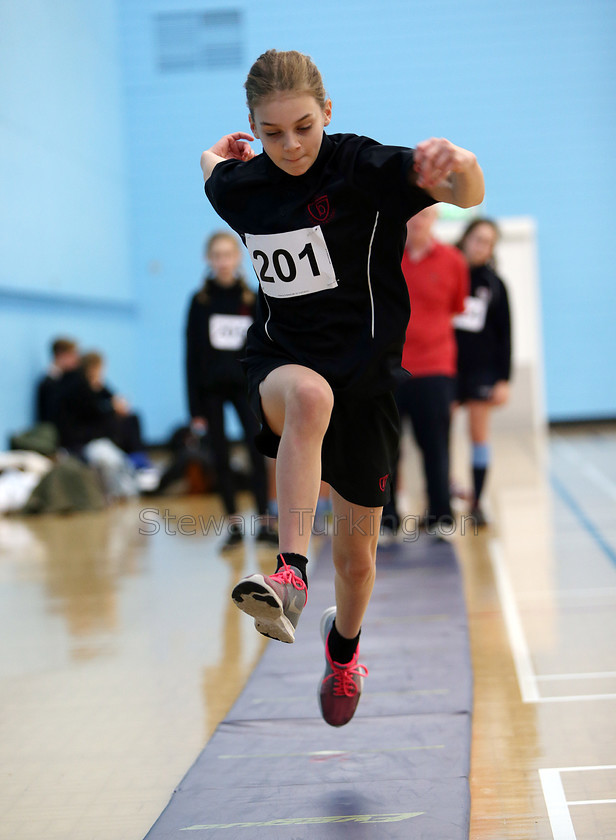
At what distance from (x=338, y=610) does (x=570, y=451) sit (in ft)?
21.7

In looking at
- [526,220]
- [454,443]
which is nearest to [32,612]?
[454,443]

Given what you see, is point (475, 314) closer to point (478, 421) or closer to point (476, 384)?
point (476, 384)

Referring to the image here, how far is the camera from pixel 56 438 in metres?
7.62

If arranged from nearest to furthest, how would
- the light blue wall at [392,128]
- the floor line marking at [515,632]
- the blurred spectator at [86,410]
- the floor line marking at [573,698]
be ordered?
the floor line marking at [573,698], the floor line marking at [515,632], the blurred spectator at [86,410], the light blue wall at [392,128]

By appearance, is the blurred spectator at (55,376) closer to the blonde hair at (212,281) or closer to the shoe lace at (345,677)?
the blonde hair at (212,281)

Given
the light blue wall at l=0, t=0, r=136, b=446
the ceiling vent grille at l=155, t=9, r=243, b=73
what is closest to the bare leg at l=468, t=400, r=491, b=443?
the light blue wall at l=0, t=0, r=136, b=446

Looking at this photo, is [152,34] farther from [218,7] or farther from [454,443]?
[454,443]

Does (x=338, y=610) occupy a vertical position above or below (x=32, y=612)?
above

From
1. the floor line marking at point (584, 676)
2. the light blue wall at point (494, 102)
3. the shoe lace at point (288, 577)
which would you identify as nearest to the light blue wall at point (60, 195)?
the light blue wall at point (494, 102)

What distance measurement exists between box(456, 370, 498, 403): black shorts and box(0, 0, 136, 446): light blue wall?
4.00m

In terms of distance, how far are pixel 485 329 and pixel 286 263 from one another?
130 inches

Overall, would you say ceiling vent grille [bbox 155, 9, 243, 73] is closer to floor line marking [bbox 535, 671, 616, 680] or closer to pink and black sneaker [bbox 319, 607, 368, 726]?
floor line marking [bbox 535, 671, 616, 680]

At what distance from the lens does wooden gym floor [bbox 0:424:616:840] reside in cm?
202

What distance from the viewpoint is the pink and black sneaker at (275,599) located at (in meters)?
1.73
